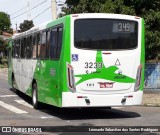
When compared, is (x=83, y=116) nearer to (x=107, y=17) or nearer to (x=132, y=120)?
(x=132, y=120)

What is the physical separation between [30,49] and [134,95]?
5.61 metres

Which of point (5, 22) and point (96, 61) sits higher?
point (5, 22)

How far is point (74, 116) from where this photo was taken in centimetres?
1458

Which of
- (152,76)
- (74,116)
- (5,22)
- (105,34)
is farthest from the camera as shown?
(5,22)

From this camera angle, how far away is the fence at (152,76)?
2266 cm

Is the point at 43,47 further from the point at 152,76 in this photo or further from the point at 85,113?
the point at 152,76

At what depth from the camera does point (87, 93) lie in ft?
43.7

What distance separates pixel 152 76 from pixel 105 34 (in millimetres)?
9769

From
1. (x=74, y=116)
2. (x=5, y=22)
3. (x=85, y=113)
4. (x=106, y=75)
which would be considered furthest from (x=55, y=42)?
(x=5, y=22)

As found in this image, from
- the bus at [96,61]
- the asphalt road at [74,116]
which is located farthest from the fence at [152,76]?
the bus at [96,61]

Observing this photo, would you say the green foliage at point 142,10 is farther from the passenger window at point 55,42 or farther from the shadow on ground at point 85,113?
the passenger window at point 55,42

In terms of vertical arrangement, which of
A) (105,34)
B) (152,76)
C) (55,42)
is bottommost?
(152,76)

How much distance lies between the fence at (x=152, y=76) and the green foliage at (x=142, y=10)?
763 mm

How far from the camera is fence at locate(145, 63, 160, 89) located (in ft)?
74.3
